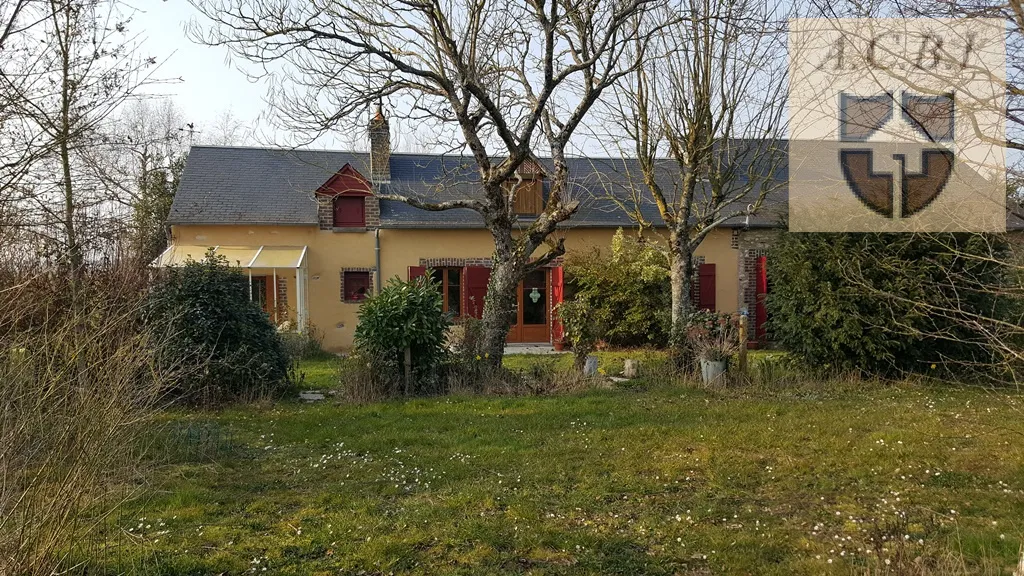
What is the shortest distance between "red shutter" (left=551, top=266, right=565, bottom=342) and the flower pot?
6.21 metres

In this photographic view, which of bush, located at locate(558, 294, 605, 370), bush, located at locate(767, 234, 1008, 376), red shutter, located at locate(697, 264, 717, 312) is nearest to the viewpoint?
bush, located at locate(767, 234, 1008, 376)

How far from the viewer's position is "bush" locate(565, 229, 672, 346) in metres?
14.4

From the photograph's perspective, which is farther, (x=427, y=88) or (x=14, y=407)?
(x=427, y=88)

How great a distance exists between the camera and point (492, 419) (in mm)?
7043

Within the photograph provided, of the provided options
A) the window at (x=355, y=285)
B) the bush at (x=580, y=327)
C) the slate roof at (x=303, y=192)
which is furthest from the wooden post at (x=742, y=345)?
the window at (x=355, y=285)

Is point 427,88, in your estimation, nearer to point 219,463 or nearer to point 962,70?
point 219,463

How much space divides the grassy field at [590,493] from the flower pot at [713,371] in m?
1.34

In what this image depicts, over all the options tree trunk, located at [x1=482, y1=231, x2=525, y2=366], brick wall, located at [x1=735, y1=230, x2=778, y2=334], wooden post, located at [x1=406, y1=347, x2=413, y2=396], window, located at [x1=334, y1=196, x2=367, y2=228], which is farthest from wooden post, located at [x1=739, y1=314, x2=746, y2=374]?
window, located at [x1=334, y1=196, x2=367, y2=228]

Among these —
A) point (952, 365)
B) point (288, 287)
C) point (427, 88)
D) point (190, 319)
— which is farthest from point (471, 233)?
point (952, 365)

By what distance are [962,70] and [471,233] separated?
12707mm

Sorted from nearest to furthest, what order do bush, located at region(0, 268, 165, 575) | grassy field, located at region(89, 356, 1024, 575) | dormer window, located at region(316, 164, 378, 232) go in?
bush, located at region(0, 268, 165, 575), grassy field, located at region(89, 356, 1024, 575), dormer window, located at region(316, 164, 378, 232)

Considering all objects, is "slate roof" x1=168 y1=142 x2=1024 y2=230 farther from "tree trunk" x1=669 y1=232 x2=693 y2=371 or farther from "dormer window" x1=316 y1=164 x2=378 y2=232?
"tree trunk" x1=669 y1=232 x2=693 y2=371

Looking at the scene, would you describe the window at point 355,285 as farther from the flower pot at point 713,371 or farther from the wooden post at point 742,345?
the wooden post at point 742,345

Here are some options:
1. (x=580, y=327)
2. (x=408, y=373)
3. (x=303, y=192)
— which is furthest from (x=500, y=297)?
(x=303, y=192)
